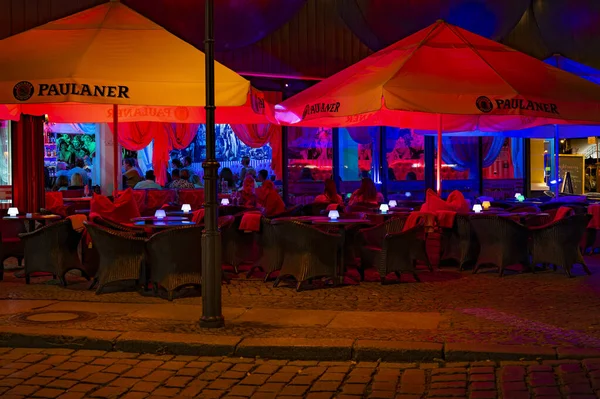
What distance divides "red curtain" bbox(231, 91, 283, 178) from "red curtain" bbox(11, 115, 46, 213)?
188 inches

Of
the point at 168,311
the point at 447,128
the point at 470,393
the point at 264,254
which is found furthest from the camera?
the point at 447,128

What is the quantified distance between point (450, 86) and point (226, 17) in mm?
7068

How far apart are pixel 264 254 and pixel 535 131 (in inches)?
383

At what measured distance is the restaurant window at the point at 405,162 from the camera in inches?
805

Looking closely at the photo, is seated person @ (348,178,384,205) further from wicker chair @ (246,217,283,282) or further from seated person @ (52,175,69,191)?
seated person @ (52,175,69,191)

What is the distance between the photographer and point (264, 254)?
1152 centimetres

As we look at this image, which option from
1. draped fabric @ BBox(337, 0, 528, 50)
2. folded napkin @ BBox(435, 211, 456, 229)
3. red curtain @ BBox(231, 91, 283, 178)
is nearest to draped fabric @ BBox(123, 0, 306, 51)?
draped fabric @ BBox(337, 0, 528, 50)

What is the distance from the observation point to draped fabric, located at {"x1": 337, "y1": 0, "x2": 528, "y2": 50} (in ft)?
60.0

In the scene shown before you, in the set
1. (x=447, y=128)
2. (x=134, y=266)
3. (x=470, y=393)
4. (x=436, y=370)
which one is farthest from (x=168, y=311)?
(x=447, y=128)

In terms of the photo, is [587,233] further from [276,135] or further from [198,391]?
[198,391]

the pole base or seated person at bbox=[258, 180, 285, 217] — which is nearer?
the pole base

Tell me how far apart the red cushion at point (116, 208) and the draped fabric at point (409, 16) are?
866 centimetres

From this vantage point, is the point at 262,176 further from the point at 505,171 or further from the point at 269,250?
the point at 505,171

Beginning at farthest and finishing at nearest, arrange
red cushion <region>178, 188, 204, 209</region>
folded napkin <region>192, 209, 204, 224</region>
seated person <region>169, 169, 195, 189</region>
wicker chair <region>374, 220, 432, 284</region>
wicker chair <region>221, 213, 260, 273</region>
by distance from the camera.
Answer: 1. seated person <region>169, 169, 195, 189</region>
2. red cushion <region>178, 188, 204, 209</region>
3. wicker chair <region>221, 213, 260, 273</region>
4. folded napkin <region>192, 209, 204, 224</region>
5. wicker chair <region>374, 220, 432, 284</region>
